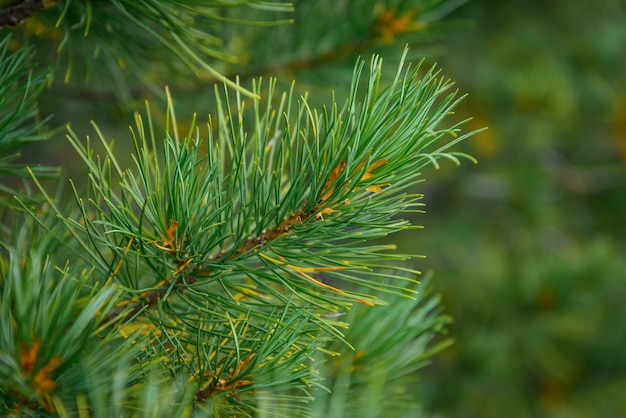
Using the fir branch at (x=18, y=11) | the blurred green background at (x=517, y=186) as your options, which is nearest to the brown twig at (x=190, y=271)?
the fir branch at (x=18, y=11)

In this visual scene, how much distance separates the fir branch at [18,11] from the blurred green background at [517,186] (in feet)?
0.99

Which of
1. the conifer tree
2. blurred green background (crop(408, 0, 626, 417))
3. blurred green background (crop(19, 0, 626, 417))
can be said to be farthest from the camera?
blurred green background (crop(408, 0, 626, 417))

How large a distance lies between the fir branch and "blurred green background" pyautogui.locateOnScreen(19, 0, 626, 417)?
11.9 inches

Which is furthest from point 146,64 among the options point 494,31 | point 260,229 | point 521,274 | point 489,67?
point 494,31

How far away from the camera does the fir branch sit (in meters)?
0.42

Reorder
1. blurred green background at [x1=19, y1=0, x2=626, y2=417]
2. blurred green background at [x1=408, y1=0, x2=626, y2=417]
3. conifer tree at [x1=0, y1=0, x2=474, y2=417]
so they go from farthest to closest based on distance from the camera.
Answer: blurred green background at [x1=408, y1=0, x2=626, y2=417]
blurred green background at [x1=19, y1=0, x2=626, y2=417]
conifer tree at [x1=0, y1=0, x2=474, y2=417]

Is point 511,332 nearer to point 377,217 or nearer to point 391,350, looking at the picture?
point 391,350

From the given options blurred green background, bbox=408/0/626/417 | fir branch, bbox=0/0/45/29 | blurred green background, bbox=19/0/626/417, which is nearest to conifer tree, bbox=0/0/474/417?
fir branch, bbox=0/0/45/29

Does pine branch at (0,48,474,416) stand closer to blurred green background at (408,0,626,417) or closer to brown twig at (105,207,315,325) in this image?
brown twig at (105,207,315,325)

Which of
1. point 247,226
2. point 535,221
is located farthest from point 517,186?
point 247,226

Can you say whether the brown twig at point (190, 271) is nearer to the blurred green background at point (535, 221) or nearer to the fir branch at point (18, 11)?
the fir branch at point (18, 11)

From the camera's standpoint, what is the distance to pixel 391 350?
0.49 meters

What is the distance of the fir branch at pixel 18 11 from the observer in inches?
16.5

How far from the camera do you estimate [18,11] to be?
0.42 meters
